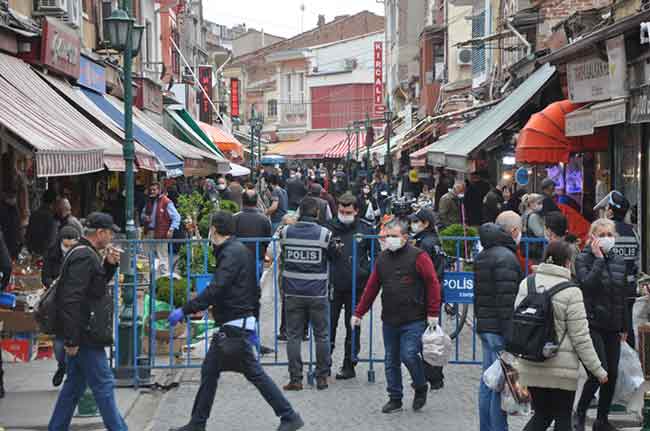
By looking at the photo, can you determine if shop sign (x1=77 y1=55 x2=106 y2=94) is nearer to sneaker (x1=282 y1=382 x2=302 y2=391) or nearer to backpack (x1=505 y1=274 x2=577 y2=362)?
sneaker (x1=282 y1=382 x2=302 y2=391)

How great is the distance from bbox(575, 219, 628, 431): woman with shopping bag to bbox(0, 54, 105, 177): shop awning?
220 inches

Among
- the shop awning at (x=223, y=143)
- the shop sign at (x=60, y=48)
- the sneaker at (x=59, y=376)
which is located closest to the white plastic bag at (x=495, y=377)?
the sneaker at (x=59, y=376)

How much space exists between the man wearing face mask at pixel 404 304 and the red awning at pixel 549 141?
7103mm

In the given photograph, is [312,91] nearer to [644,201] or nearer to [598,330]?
[644,201]

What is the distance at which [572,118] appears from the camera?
632 inches

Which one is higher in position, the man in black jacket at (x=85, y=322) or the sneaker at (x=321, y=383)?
the man in black jacket at (x=85, y=322)

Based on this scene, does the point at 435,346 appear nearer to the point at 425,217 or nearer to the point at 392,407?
the point at 392,407

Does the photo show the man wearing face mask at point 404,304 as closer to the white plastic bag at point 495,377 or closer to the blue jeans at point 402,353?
the blue jeans at point 402,353

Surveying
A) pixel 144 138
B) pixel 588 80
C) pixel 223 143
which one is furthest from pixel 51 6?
pixel 223 143

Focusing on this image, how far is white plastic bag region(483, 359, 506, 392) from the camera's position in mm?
7883

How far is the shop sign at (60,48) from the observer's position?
1658 centimetres

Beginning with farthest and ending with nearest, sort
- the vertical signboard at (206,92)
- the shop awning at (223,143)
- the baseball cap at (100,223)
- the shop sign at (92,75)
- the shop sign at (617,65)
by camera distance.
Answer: the vertical signboard at (206,92) < the shop awning at (223,143) < the shop sign at (92,75) < the shop sign at (617,65) < the baseball cap at (100,223)

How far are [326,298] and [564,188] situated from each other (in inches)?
374

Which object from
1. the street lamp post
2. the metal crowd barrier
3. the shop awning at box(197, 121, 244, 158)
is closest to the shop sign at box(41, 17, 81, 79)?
the street lamp post
